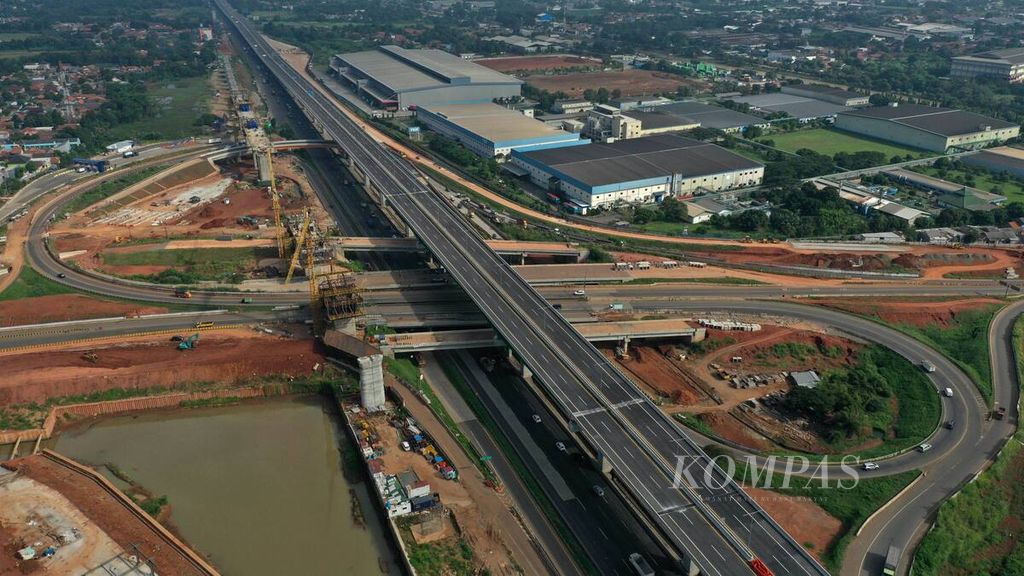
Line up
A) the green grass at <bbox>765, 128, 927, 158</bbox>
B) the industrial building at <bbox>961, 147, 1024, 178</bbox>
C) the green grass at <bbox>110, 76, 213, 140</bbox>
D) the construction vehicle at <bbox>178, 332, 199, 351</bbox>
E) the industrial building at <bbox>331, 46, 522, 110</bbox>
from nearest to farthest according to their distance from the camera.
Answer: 1. the construction vehicle at <bbox>178, 332, 199, 351</bbox>
2. the industrial building at <bbox>961, 147, 1024, 178</bbox>
3. the green grass at <bbox>765, 128, 927, 158</bbox>
4. the green grass at <bbox>110, 76, 213, 140</bbox>
5. the industrial building at <bbox>331, 46, 522, 110</bbox>

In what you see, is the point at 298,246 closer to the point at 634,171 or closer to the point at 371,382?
the point at 371,382

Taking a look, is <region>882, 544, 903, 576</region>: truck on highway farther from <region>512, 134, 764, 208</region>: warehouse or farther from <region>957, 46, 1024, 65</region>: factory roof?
<region>957, 46, 1024, 65</region>: factory roof

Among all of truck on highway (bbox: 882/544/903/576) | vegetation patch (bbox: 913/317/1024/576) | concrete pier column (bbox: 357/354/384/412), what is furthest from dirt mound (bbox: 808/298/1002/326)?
concrete pier column (bbox: 357/354/384/412)

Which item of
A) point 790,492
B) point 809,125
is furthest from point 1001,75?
point 790,492

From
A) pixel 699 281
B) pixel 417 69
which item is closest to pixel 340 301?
pixel 699 281

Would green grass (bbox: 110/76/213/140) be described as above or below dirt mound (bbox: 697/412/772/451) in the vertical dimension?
above

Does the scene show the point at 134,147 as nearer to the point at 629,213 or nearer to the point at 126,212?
the point at 126,212

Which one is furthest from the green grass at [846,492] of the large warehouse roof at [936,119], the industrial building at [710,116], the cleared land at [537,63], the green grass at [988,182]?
the cleared land at [537,63]
